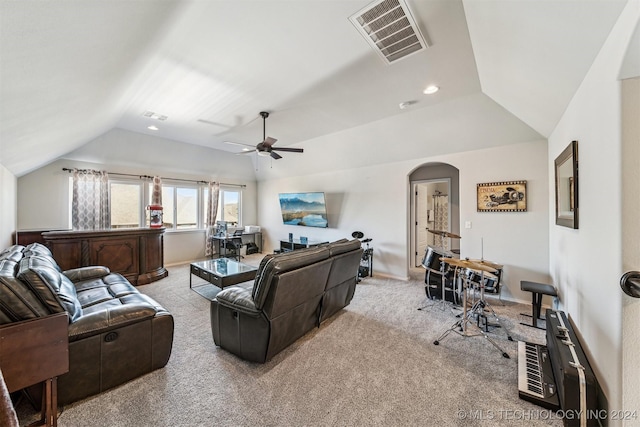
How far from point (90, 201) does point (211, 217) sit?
2530 mm

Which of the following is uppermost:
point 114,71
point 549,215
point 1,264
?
point 114,71

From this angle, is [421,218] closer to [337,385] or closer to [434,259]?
[434,259]

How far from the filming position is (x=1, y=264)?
6.00 ft

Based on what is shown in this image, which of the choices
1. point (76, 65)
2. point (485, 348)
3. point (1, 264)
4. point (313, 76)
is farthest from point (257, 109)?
point (485, 348)

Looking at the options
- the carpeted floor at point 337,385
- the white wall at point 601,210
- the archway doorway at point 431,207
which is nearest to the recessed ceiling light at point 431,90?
the white wall at point 601,210

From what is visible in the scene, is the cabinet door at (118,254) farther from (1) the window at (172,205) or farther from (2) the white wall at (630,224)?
(2) the white wall at (630,224)

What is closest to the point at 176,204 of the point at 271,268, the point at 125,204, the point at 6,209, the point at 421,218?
the point at 125,204

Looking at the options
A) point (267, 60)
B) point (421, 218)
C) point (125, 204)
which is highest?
point (267, 60)

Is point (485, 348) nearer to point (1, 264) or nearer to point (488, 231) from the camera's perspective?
point (488, 231)

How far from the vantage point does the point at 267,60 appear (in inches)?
98.3

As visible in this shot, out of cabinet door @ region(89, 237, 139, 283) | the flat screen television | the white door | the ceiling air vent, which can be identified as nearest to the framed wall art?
the white door

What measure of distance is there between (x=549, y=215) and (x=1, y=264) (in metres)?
5.92

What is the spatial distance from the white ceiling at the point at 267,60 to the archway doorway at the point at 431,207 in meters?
1.92

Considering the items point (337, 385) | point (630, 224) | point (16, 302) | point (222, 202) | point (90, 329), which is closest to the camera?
point (630, 224)
